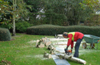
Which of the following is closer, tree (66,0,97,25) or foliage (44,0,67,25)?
tree (66,0,97,25)

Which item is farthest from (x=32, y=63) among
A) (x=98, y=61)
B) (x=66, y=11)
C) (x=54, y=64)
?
(x=66, y=11)

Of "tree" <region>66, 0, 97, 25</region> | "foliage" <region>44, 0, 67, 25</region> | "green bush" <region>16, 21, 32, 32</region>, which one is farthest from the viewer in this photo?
"foliage" <region>44, 0, 67, 25</region>

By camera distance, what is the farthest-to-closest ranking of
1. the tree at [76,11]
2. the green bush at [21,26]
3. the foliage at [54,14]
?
the foliage at [54,14] < the tree at [76,11] < the green bush at [21,26]

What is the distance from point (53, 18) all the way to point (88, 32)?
7.26m

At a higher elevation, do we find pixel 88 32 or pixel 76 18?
pixel 76 18

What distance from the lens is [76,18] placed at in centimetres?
2300

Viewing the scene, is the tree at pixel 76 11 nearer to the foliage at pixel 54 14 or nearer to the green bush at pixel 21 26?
the foliage at pixel 54 14

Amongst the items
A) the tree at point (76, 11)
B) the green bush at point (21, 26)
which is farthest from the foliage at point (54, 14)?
the green bush at point (21, 26)

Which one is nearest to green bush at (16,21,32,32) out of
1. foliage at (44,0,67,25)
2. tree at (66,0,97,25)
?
foliage at (44,0,67,25)

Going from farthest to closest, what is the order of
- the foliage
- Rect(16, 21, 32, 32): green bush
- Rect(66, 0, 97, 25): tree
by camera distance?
1. the foliage
2. Rect(66, 0, 97, 25): tree
3. Rect(16, 21, 32, 32): green bush

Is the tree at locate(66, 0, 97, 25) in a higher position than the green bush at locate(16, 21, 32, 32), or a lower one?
higher

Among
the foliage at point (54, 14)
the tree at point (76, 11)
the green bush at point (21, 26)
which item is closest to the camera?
the green bush at point (21, 26)

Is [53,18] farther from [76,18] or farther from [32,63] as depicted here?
[32,63]

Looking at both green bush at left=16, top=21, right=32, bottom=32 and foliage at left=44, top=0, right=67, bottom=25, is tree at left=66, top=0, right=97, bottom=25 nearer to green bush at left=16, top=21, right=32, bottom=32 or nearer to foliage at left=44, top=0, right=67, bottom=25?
foliage at left=44, top=0, right=67, bottom=25
